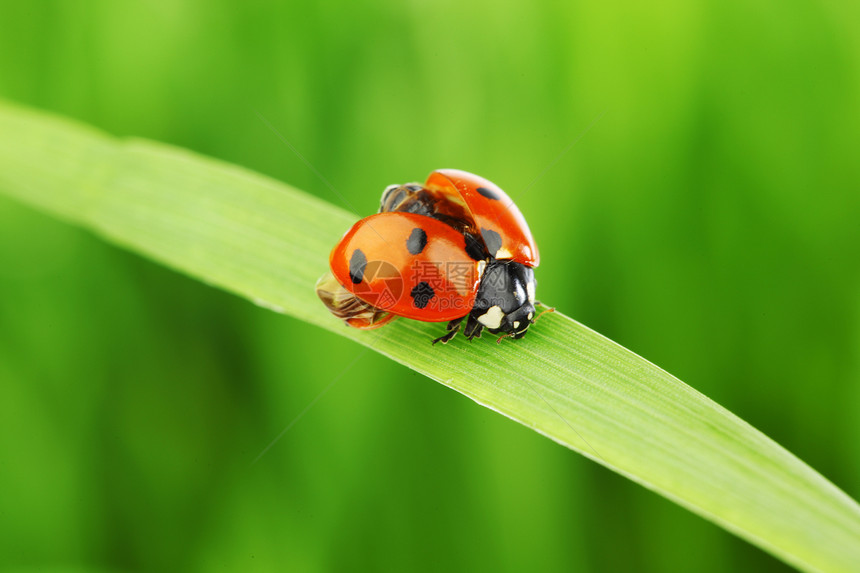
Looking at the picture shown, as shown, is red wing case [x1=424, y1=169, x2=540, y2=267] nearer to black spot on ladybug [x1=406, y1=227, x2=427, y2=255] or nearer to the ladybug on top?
the ladybug on top

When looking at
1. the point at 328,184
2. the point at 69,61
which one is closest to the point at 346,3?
the point at 328,184

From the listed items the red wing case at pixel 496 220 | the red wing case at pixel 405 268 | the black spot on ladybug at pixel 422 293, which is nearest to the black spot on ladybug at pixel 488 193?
the red wing case at pixel 496 220

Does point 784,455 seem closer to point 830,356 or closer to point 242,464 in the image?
point 830,356

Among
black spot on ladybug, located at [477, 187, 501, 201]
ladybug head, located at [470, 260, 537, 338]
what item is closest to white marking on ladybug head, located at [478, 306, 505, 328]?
ladybug head, located at [470, 260, 537, 338]

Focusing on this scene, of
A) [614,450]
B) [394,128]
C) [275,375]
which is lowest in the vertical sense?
[275,375]

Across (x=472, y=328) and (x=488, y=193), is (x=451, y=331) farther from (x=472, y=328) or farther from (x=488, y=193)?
(x=488, y=193)

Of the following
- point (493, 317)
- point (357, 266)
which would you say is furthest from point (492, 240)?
point (357, 266)

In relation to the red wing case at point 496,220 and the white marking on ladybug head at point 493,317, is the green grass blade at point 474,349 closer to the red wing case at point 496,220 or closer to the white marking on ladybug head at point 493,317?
the white marking on ladybug head at point 493,317
